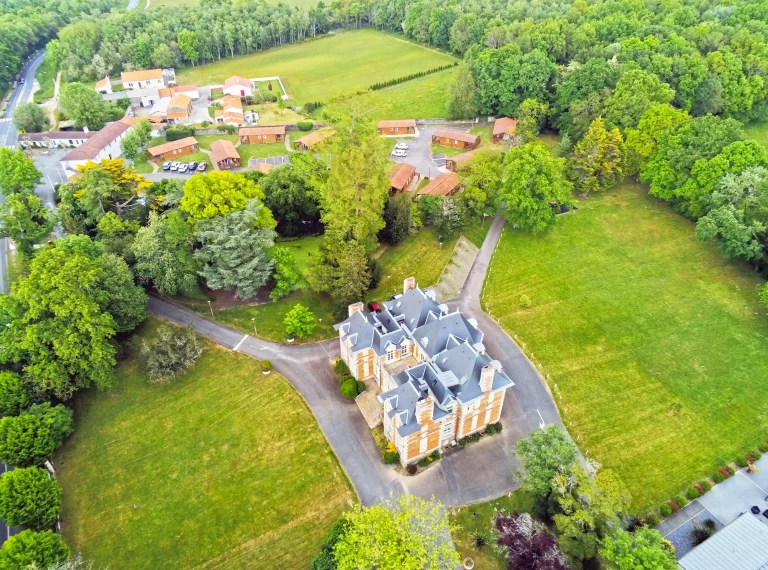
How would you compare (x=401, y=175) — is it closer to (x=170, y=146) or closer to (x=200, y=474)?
(x=170, y=146)

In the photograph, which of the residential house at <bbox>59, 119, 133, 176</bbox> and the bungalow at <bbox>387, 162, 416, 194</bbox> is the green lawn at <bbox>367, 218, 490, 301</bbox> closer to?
the bungalow at <bbox>387, 162, 416, 194</bbox>

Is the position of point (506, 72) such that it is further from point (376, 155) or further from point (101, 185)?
point (101, 185)

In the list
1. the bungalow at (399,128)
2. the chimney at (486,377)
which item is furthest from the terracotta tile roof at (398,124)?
the chimney at (486,377)

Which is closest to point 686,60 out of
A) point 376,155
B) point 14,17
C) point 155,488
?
point 376,155


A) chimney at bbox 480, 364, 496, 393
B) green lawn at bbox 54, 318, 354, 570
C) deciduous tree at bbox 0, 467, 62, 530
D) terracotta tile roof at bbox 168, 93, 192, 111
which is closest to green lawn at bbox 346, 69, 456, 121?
terracotta tile roof at bbox 168, 93, 192, 111

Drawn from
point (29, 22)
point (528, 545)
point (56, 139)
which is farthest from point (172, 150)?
point (29, 22)

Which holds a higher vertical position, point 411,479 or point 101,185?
point 101,185
